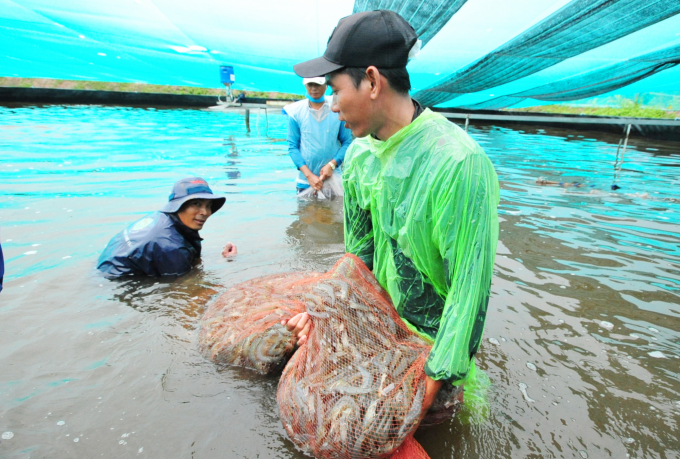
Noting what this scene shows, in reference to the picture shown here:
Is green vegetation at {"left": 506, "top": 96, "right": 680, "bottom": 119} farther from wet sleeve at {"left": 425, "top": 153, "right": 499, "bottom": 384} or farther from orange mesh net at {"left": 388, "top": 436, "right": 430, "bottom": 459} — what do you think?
orange mesh net at {"left": 388, "top": 436, "right": 430, "bottom": 459}

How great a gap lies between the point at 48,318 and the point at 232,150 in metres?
9.40

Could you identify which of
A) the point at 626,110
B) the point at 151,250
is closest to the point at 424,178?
the point at 151,250

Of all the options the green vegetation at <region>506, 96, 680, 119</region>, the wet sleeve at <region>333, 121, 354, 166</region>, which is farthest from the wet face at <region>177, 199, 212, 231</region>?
the green vegetation at <region>506, 96, 680, 119</region>

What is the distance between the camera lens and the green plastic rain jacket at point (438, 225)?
5.29 feet

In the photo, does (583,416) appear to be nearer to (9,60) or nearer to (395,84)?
(395,84)

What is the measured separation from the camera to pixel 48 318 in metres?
3.49

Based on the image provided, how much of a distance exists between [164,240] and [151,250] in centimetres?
15

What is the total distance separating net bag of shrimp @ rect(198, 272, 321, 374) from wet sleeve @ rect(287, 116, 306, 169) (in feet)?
12.2

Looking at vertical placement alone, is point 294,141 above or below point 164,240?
above

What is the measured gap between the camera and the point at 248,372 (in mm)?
2820

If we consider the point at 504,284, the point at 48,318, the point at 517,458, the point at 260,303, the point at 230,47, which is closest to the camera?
the point at 517,458

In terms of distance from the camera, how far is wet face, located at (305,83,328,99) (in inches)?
238

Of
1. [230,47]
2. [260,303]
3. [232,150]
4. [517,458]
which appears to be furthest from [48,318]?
[230,47]

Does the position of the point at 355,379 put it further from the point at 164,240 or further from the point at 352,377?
the point at 164,240
